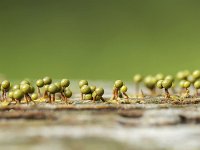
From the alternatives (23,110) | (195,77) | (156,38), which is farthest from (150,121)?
(156,38)

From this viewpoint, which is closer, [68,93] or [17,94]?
[17,94]

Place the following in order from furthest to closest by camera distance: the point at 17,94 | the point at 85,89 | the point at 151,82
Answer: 1. the point at 151,82
2. the point at 85,89
3. the point at 17,94

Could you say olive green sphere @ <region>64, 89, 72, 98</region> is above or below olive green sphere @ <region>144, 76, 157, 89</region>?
below

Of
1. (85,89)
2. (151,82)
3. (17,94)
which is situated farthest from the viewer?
(151,82)

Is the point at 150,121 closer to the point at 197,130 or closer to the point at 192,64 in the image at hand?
the point at 197,130

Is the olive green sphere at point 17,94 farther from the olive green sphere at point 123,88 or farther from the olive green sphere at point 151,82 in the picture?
the olive green sphere at point 151,82

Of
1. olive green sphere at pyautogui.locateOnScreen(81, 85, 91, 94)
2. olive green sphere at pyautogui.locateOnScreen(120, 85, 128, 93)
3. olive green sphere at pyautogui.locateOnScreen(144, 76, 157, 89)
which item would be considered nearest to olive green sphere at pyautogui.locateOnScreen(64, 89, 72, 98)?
olive green sphere at pyautogui.locateOnScreen(81, 85, 91, 94)

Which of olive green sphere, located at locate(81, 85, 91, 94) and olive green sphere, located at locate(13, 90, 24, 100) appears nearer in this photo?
olive green sphere, located at locate(13, 90, 24, 100)

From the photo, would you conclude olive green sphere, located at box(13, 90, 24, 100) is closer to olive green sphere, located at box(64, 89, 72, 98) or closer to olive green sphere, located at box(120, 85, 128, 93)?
olive green sphere, located at box(64, 89, 72, 98)

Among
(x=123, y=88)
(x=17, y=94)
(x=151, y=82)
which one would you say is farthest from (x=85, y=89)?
(x=151, y=82)

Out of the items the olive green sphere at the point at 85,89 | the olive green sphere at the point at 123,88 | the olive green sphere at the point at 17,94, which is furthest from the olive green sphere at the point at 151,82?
the olive green sphere at the point at 17,94

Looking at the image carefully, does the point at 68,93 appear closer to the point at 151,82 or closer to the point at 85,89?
the point at 85,89
